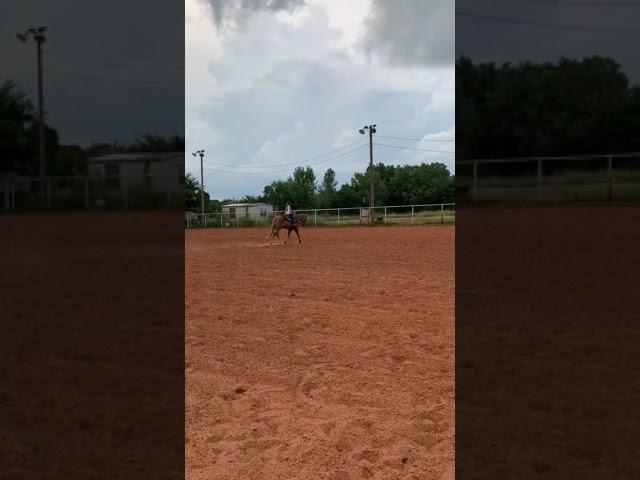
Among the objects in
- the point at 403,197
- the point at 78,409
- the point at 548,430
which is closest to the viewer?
the point at 548,430

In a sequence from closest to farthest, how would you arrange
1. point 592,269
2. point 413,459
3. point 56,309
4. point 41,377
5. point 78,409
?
point 413,459
point 78,409
point 41,377
point 56,309
point 592,269

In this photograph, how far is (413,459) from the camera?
88.5 inches

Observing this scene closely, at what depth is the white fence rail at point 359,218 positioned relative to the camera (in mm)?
24320

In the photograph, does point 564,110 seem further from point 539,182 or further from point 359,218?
point 359,218

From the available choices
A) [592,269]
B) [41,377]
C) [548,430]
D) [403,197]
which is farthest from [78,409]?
[403,197]

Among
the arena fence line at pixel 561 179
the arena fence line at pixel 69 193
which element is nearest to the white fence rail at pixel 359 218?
the arena fence line at pixel 561 179

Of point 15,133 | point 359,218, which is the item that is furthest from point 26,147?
point 359,218

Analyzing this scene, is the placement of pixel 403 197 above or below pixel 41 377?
above

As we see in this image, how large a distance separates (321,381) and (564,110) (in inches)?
614

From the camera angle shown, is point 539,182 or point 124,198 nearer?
point 539,182

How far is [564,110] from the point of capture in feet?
53.5

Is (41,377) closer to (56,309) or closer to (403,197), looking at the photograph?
(56,309)

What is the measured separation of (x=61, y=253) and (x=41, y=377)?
797 centimetres

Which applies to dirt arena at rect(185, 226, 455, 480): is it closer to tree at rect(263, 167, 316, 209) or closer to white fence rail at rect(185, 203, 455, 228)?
white fence rail at rect(185, 203, 455, 228)
